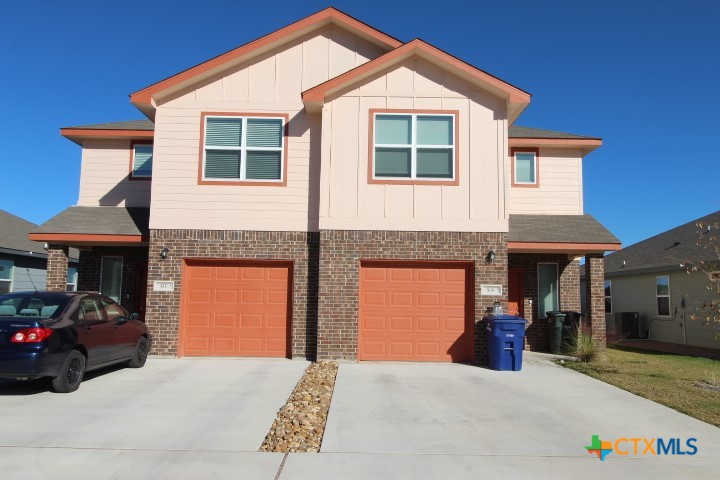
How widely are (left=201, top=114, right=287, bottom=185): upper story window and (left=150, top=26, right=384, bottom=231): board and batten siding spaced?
174 millimetres

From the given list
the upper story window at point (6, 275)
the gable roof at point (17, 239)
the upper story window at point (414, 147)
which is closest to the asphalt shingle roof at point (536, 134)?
the upper story window at point (414, 147)

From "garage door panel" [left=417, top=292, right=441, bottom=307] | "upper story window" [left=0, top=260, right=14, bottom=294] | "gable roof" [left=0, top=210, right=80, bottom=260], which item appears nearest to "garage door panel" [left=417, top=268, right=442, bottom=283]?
"garage door panel" [left=417, top=292, right=441, bottom=307]

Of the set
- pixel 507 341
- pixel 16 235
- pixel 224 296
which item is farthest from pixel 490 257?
pixel 16 235

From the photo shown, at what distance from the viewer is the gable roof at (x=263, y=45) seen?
11875mm

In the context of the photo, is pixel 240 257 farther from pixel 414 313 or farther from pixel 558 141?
pixel 558 141

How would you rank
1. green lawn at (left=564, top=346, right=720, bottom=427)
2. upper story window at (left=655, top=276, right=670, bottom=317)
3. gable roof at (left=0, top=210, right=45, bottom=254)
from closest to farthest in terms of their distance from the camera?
green lawn at (left=564, top=346, right=720, bottom=427), gable roof at (left=0, top=210, right=45, bottom=254), upper story window at (left=655, top=276, right=670, bottom=317)

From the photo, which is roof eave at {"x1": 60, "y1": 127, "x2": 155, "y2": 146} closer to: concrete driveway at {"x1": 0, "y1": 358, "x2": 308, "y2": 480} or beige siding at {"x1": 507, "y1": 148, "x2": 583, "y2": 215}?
concrete driveway at {"x1": 0, "y1": 358, "x2": 308, "y2": 480}

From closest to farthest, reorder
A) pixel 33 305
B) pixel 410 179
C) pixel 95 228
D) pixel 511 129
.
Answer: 1. pixel 33 305
2. pixel 410 179
3. pixel 95 228
4. pixel 511 129

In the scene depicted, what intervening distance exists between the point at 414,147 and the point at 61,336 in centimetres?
769

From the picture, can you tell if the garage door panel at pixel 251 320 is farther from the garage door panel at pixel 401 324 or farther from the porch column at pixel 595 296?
the porch column at pixel 595 296

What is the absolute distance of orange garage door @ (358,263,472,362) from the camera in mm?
11680

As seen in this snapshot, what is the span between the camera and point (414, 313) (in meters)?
11.8

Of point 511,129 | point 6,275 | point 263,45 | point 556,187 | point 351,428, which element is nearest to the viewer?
point 351,428

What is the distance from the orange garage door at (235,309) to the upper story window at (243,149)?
2.01 meters
